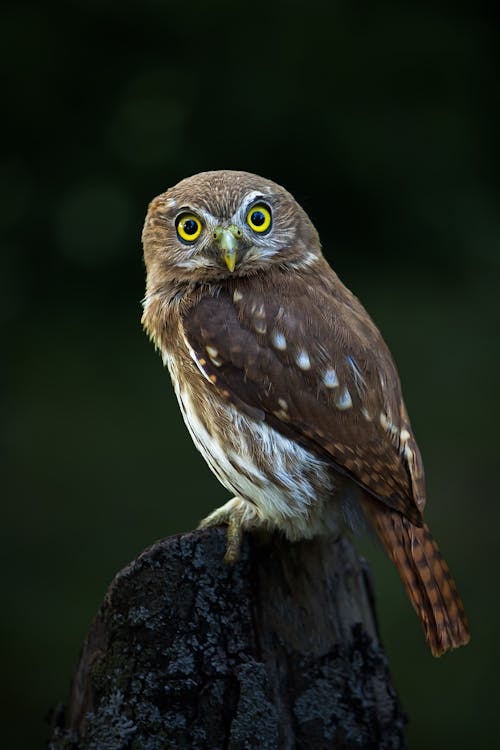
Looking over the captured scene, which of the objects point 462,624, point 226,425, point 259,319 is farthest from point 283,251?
point 462,624

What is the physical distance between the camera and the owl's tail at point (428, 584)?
2697 mm

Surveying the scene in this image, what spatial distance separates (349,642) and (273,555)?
13.0 inches

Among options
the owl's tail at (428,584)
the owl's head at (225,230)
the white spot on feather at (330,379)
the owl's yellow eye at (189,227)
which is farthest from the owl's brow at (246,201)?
the owl's tail at (428,584)

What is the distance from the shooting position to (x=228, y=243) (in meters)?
2.85

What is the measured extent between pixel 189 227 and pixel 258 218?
0.22 metres

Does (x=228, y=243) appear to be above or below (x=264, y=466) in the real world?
above

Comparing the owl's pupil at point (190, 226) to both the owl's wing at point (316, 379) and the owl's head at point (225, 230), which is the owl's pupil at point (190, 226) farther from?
the owl's wing at point (316, 379)

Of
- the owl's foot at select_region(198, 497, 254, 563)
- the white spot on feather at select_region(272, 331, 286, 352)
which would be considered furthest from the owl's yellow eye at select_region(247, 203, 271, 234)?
the owl's foot at select_region(198, 497, 254, 563)

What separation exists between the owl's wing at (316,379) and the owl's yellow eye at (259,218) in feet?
0.68

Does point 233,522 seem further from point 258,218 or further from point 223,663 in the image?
point 258,218

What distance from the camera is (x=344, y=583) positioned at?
9.45 ft

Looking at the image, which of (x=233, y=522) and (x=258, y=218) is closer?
(x=233, y=522)

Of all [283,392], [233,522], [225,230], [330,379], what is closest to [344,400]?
[330,379]

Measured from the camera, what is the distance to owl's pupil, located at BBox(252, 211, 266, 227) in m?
2.97
